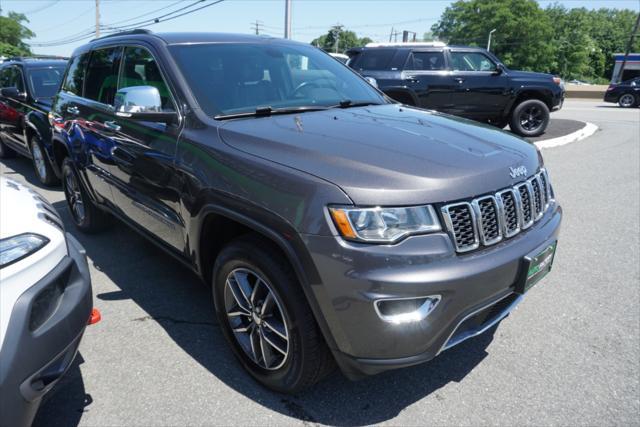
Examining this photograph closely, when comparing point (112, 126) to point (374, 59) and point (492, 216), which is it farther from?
point (374, 59)

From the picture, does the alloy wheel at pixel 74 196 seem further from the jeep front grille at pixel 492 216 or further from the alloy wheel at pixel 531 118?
the alloy wheel at pixel 531 118

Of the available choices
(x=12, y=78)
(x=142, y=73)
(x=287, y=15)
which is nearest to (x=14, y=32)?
(x=287, y=15)

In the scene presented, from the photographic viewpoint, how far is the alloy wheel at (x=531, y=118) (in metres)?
10.3

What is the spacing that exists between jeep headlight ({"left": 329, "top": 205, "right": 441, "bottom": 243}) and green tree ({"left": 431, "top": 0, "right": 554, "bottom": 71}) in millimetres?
79566

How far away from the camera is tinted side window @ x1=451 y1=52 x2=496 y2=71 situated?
1020cm

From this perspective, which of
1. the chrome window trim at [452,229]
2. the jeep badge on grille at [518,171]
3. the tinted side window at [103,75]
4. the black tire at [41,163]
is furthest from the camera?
Answer: the black tire at [41,163]

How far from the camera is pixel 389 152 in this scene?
2.26 metres

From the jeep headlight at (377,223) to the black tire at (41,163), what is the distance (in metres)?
6.00

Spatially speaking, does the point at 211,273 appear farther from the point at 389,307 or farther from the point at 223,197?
the point at 389,307

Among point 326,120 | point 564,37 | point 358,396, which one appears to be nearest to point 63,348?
point 358,396

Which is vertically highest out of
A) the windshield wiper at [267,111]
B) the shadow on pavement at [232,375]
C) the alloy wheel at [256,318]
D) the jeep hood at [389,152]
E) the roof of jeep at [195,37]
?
the roof of jeep at [195,37]

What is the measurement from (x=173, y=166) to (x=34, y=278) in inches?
45.1

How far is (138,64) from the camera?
3404 mm

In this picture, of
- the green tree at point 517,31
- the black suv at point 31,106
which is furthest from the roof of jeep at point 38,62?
the green tree at point 517,31
